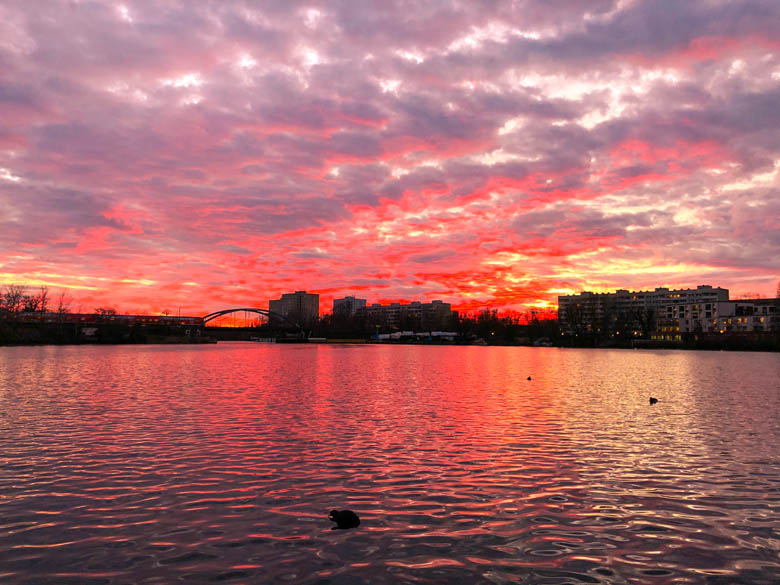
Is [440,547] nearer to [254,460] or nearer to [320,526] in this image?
[320,526]

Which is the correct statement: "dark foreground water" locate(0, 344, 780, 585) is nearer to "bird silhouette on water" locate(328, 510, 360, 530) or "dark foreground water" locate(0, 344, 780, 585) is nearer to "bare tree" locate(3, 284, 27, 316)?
"bird silhouette on water" locate(328, 510, 360, 530)

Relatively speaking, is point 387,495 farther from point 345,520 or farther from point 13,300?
point 13,300

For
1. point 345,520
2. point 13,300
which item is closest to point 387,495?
point 345,520

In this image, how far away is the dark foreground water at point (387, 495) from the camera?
9727 millimetres

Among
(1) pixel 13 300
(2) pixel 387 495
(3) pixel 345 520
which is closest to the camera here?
(3) pixel 345 520

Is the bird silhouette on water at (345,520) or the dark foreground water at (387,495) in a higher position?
the bird silhouette on water at (345,520)

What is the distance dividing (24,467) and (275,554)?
10.8 metres

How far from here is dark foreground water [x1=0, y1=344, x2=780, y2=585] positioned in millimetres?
9727

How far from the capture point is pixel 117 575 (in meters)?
9.17

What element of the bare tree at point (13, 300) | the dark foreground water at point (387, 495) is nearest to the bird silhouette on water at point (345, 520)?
the dark foreground water at point (387, 495)

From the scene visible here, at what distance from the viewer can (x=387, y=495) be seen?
1405 cm

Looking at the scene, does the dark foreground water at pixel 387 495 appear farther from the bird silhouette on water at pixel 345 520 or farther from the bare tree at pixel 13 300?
the bare tree at pixel 13 300

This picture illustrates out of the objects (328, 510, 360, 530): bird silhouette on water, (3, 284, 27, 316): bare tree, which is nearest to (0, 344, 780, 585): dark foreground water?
(328, 510, 360, 530): bird silhouette on water

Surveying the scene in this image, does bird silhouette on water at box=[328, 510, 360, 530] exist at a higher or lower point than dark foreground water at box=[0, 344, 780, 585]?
higher
